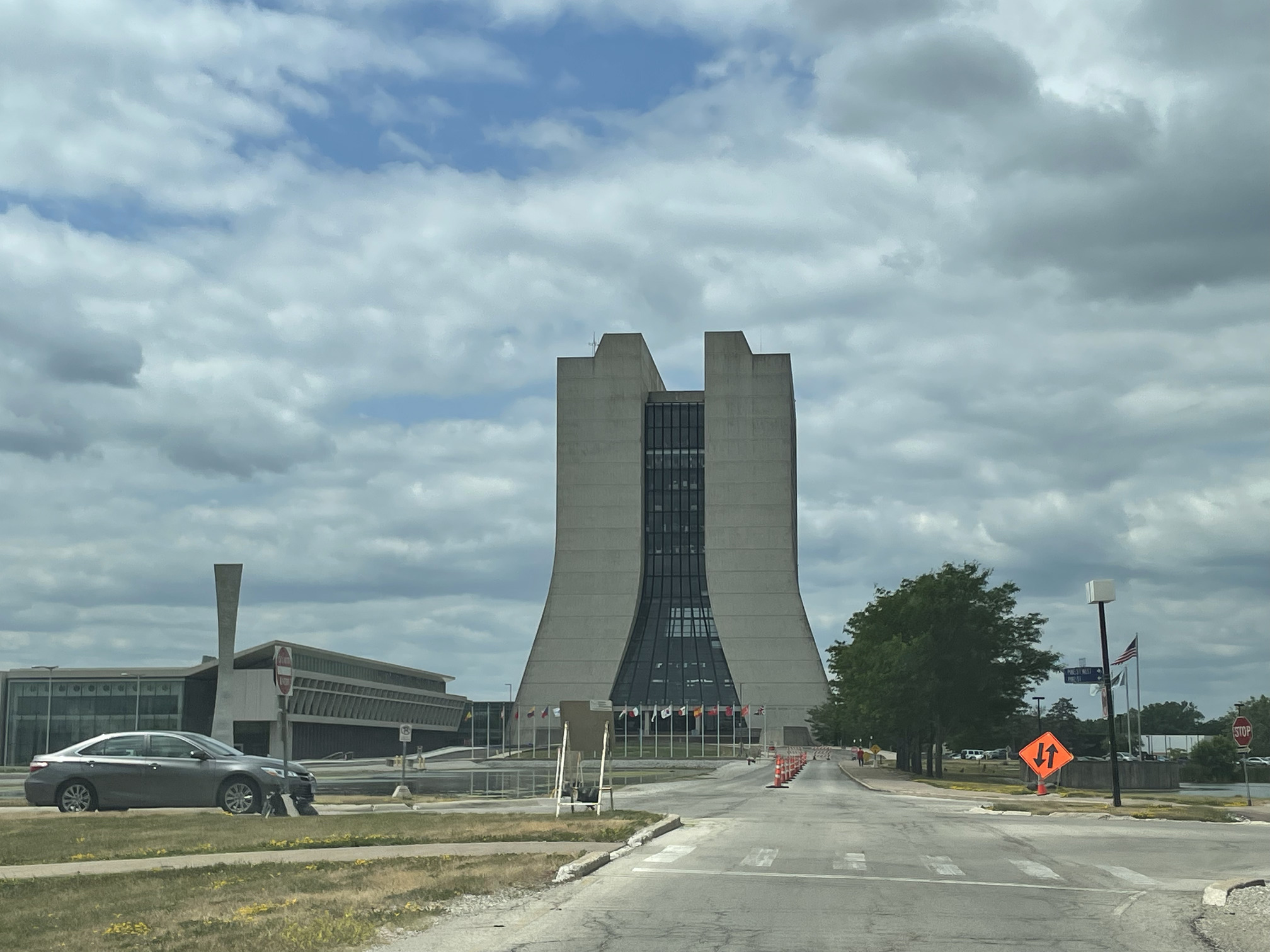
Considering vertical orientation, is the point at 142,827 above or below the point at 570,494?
below

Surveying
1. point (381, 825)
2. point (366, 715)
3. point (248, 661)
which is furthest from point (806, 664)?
point (381, 825)

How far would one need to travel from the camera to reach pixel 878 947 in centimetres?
1035

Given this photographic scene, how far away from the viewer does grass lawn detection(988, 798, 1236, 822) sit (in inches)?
1180

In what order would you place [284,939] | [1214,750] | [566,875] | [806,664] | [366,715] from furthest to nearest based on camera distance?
[806,664]
[366,715]
[1214,750]
[566,875]
[284,939]

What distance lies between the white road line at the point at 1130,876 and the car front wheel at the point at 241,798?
15244 mm

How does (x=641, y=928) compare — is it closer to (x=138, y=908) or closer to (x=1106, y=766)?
(x=138, y=908)

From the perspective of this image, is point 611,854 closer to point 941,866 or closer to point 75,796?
point 941,866

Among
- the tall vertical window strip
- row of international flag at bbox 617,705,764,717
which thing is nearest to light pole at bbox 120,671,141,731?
row of international flag at bbox 617,705,764,717

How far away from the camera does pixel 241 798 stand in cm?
2466

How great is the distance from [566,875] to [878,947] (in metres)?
5.00

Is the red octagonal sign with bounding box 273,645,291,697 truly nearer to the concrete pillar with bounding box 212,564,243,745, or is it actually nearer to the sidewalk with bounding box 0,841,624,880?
the sidewalk with bounding box 0,841,624,880

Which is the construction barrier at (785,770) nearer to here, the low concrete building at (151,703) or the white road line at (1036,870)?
the white road line at (1036,870)

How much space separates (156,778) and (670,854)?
11.9 m

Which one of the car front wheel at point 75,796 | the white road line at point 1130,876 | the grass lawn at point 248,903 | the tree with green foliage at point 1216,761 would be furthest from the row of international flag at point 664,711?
the grass lawn at point 248,903
